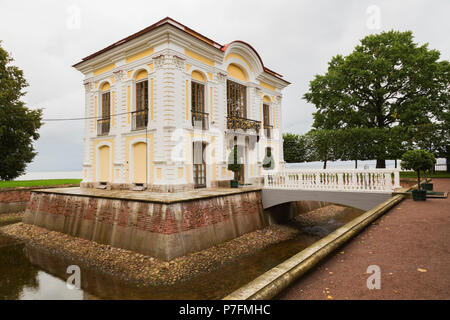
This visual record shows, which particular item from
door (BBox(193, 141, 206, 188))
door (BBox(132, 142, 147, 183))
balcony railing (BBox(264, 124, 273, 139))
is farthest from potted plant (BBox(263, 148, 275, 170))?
door (BBox(132, 142, 147, 183))

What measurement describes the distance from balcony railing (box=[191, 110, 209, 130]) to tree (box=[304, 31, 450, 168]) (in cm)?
1591

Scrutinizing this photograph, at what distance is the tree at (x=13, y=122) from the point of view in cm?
1933

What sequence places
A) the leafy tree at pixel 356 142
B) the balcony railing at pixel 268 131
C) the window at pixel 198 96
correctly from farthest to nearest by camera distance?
1. the leafy tree at pixel 356 142
2. the balcony railing at pixel 268 131
3. the window at pixel 198 96

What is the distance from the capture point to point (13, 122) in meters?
20.0

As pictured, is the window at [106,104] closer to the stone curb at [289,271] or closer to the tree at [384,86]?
the stone curb at [289,271]

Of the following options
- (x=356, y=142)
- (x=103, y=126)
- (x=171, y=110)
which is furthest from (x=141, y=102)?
(x=356, y=142)

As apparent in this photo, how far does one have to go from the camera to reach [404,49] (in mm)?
22406

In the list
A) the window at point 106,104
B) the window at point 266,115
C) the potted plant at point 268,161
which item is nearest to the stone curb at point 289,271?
the potted plant at point 268,161

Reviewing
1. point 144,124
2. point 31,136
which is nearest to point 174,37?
point 144,124

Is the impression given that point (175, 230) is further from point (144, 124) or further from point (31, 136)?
point (31, 136)

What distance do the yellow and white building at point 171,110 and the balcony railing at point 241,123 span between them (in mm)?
66

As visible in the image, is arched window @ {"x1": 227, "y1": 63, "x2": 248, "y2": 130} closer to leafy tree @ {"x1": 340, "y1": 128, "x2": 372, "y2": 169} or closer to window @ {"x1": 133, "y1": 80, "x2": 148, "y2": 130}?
window @ {"x1": 133, "y1": 80, "x2": 148, "y2": 130}

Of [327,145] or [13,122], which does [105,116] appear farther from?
[327,145]

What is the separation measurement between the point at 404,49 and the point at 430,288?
26412mm
